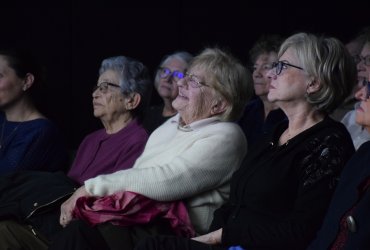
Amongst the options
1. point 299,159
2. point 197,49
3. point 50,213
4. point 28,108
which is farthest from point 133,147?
point 197,49

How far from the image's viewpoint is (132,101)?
11.9 ft

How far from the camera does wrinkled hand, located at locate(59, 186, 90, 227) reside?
295 centimetres

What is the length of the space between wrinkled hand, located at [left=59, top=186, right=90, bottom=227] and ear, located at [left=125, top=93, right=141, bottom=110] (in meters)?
0.70

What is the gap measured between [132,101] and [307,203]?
139 cm

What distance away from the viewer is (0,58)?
3.86m

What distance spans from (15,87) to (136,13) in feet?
4.13

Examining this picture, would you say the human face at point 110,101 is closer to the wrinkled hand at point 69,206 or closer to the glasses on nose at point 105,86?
the glasses on nose at point 105,86

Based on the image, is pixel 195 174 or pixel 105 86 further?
pixel 105 86

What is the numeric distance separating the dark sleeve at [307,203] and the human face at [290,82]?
24cm

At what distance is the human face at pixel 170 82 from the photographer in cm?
418

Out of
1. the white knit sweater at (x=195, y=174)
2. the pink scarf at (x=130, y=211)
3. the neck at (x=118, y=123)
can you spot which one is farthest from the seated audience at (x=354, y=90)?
the pink scarf at (x=130, y=211)

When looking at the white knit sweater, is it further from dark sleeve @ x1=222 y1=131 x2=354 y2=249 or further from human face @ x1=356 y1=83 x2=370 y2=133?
human face @ x1=356 y1=83 x2=370 y2=133

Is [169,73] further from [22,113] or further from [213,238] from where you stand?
[213,238]

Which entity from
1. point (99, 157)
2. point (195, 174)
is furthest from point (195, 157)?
point (99, 157)
